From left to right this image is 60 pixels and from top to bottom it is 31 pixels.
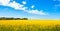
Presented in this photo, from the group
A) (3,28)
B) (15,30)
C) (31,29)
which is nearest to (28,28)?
(31,29)

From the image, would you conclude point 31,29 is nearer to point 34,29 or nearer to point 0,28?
point 34,29

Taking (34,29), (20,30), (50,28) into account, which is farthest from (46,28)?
(20,30)

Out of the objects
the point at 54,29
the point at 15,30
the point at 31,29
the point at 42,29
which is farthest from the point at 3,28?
the point at 54,29

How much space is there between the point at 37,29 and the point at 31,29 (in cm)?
61

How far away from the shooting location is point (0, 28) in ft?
44.3

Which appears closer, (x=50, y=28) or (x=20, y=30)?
(x=20, y=30)

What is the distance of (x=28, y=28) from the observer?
1313 cm

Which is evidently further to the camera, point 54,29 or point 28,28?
point 54,29

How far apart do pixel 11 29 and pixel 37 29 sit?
2.01 meters

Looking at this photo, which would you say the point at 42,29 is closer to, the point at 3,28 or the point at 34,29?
the point at 34,29

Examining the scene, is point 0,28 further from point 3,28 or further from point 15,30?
point 15,30

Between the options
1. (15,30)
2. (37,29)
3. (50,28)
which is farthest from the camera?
(50,28)

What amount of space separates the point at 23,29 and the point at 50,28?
2511 mm

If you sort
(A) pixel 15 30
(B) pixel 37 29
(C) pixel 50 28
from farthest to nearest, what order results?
(C) pixel 50 28 < (B) pixel 37 29 < (A) pixel 15 30
